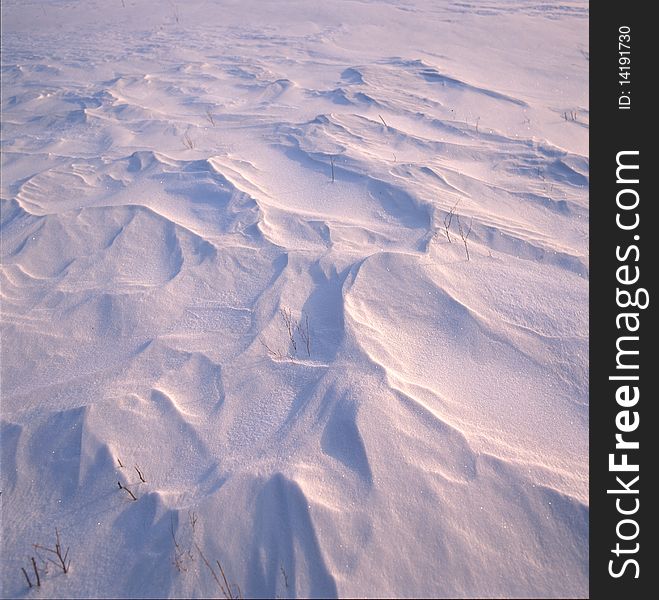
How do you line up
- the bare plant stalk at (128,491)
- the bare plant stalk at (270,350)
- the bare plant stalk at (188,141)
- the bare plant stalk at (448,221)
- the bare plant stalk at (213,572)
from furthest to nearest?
1. the bare plant stalk at (188,141)
2. the bare plant stalk at (448,221)
3. the bare plant stalk at (270,350)
4. the bare plant stalk at (128,491)
5. the bare plant stalk at (213,572)

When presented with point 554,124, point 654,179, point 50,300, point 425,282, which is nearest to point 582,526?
point 425,282

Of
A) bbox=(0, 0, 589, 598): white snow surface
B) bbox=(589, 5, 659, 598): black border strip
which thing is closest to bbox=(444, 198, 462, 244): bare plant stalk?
bbox=(0, 0, 589, 598): white snow surface

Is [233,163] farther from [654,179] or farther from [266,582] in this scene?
→ [266,582]

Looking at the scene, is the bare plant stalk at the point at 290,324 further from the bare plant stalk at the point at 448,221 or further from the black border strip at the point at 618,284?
the black border strip at the point at 618,284

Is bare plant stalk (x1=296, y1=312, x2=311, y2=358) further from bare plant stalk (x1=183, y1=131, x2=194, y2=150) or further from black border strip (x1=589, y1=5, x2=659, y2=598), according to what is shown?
bare plant stalk (x1=183, y1=131, x2=194, y2=150)

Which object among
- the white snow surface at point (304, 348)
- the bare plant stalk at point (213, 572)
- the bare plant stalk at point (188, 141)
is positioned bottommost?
the bare plant stalk at point (213, 572)

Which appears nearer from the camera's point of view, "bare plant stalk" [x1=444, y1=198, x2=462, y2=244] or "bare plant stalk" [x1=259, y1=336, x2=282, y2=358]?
Answer: "bare plant stalk" [x1=259, y1=336, x2=282, y2=358]

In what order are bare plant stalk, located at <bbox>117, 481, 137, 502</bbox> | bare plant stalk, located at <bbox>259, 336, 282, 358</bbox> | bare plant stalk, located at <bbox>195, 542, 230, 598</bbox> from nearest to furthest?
bare plant stalk, located at <bbox>195, 542, 230, 598</bbox>, bare plant stalk, located at <bbox>117, 481, 137, 502</bbox>, bare plant stalk, located at <bbox>259, 336, 282, 358</bbox>

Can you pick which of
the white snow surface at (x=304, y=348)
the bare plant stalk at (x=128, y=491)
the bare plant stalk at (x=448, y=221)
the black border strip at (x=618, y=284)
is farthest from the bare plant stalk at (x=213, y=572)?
the bare plant stalk at (x=448, y=221)
